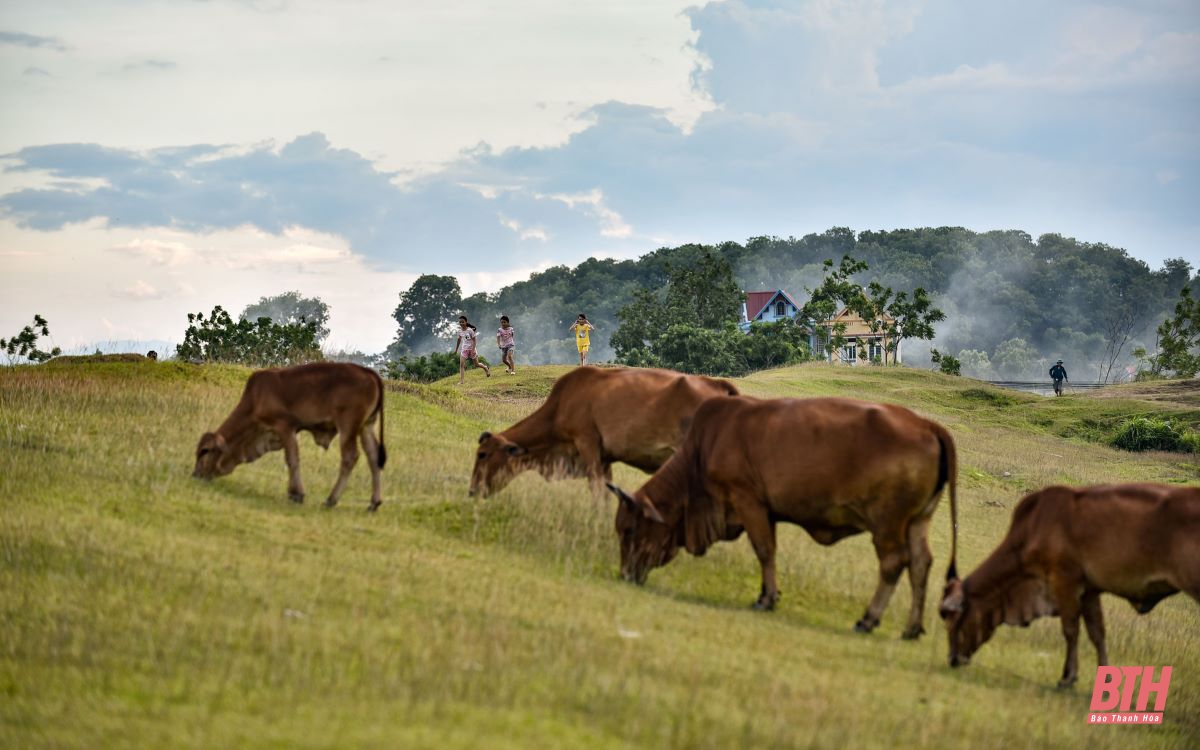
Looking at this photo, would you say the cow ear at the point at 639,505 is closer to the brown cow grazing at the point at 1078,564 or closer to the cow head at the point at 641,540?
the cow head at the point at 641,540

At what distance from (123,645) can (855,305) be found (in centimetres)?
7945

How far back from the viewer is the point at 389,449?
21.1 meters

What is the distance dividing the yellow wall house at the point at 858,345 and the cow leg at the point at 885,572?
74619mm

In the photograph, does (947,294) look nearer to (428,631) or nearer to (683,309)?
(683,309)

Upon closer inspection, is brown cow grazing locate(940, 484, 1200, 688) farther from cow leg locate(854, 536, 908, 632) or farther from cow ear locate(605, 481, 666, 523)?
cow ear locate(605, 481, 666, 523)

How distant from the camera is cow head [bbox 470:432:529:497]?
16969 mm

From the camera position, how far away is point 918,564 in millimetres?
13164

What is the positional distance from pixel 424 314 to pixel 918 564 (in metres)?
142

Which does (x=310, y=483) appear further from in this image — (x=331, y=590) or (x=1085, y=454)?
(x=1085, y=454)

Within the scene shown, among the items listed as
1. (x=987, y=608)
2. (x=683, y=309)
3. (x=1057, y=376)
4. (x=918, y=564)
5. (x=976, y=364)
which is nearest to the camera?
(x=987, y=608)

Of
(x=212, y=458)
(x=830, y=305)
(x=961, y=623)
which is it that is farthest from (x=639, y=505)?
(x=830, y=305)

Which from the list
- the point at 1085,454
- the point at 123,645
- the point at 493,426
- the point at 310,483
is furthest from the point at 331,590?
the point at 1085,454

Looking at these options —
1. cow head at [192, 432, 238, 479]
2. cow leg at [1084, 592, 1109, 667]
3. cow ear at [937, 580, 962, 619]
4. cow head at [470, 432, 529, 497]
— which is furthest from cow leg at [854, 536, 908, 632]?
cow head at [192, 432, 238, 479]

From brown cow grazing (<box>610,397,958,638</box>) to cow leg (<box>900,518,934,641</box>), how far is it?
0.03ft
